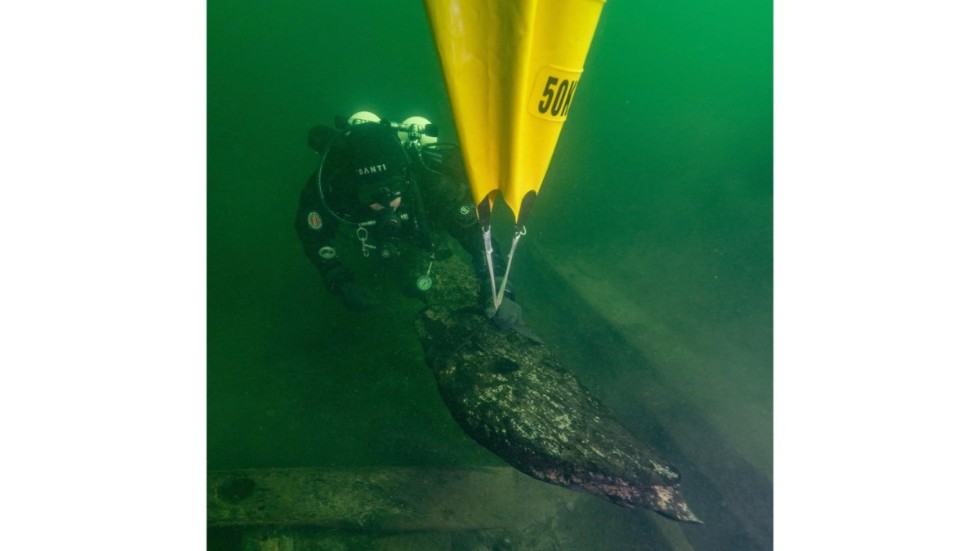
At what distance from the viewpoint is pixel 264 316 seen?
561 centimetres

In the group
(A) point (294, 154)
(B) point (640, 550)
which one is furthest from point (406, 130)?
(A) point (294, 154)

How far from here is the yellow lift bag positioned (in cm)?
182

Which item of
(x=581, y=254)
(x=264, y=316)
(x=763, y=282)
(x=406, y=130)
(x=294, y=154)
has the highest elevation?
(x=406, y=130)

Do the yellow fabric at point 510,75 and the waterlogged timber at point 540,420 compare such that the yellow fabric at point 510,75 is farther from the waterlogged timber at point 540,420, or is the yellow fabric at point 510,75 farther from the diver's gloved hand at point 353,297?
the diver's gloved hand at point 353,297

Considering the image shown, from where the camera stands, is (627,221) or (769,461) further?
(627,221)

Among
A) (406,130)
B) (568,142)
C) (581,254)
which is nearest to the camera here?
(406,130)

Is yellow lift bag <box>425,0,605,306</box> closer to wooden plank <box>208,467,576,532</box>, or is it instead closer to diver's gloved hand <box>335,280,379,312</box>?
diver's gloved hand <box>335,280,379,312</box>

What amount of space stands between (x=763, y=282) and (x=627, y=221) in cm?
260

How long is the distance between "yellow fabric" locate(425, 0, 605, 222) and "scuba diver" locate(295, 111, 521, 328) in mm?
1097

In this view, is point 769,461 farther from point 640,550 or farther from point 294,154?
point 294,154

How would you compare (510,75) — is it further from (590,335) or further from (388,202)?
(590,335)

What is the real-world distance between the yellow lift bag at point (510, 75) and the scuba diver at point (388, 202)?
A: 1092 mm

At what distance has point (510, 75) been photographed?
1.88 m

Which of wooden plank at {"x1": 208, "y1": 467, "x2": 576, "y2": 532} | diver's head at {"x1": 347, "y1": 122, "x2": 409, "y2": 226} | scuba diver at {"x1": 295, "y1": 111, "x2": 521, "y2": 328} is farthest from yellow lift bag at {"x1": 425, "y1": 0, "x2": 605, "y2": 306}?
wooden plank at {"x1": 208, "y1": 467, "x2": 576, "y2": 532}
